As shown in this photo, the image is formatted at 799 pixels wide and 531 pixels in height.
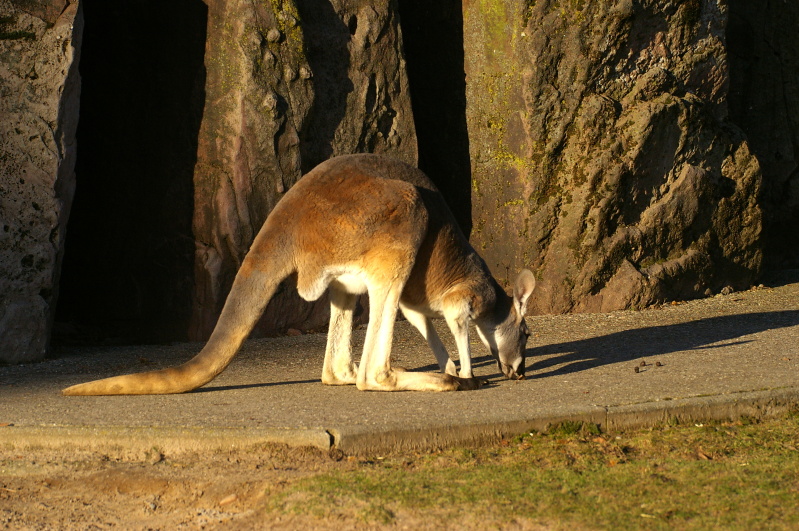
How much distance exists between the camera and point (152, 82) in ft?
24.4

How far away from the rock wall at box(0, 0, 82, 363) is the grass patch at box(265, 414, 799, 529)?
3.41m

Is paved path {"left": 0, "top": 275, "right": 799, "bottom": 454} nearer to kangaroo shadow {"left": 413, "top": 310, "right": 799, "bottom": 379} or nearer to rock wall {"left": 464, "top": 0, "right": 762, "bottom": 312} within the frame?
kangaroo shadow {"left": 413, "top": 310, "right": 799, "bottom": 379}

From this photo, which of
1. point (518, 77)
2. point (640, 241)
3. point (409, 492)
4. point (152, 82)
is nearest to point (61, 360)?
point (152, 82)

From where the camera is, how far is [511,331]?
5.57m

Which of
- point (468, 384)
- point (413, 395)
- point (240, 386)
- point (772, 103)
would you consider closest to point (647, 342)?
point (468, 384)

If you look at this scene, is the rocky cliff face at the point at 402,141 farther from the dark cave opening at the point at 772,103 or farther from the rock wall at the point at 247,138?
the dark cave opening at the point at 772,103

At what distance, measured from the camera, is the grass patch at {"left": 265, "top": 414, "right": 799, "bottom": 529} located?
321 cm

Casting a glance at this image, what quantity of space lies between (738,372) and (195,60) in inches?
177

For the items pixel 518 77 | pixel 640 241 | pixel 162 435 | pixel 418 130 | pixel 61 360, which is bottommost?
pixel 61 360

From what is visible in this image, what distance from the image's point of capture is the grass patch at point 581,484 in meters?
3.21

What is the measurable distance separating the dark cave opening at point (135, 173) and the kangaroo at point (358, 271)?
2.37m

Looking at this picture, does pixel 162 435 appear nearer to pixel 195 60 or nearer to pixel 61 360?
pixel 61 360

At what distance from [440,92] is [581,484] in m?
5.66

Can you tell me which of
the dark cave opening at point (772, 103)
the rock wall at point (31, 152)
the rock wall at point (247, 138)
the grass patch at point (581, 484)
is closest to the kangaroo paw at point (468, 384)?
the grass patch at point (581, 484)
